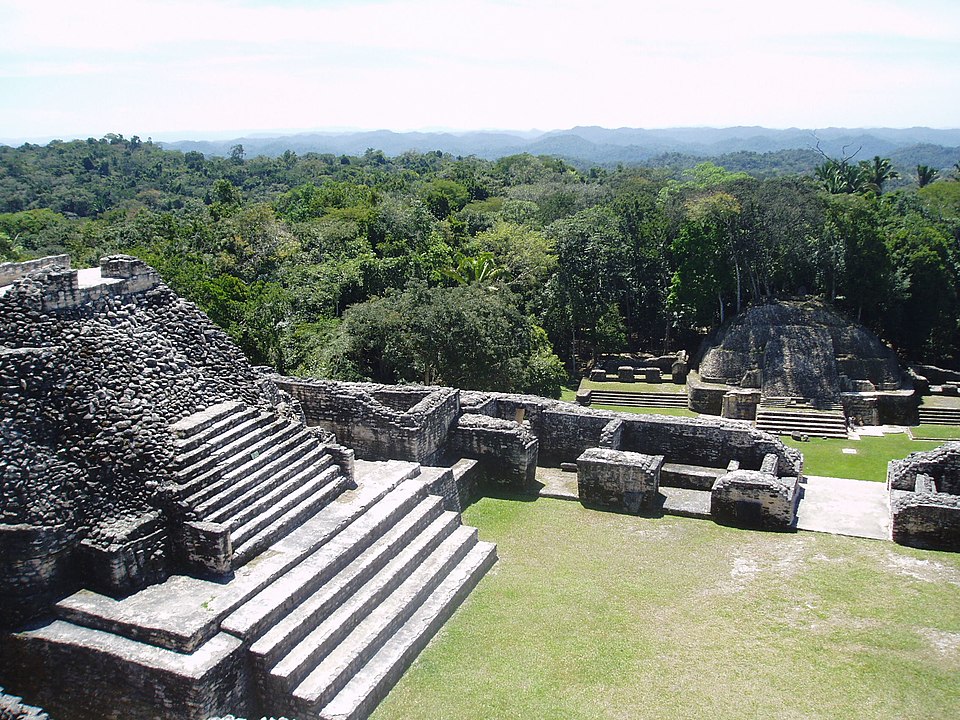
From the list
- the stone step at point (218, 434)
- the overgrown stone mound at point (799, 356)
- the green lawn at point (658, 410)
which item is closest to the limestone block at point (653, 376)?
the overgrown stone mound at point (799, 356)

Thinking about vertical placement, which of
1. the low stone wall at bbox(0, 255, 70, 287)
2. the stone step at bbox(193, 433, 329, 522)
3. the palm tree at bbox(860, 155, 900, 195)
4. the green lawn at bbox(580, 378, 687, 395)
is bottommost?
the green lawn at bbox(580, 378, 687, 395)

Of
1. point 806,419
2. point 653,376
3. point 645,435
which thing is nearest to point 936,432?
point 806,419

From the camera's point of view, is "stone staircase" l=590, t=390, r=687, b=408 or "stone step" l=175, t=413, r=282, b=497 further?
"stone staircase" l=590, t=390, r=687, b=408

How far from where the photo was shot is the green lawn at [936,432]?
23.5 metres

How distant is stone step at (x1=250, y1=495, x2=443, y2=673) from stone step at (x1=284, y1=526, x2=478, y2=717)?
1.41ft

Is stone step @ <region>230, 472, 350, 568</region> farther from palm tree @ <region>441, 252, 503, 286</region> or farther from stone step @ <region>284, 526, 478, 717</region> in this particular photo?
palm tree @ <region>441, 252, 503, 286</region>

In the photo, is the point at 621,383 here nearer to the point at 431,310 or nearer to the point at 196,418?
the point at 431,310

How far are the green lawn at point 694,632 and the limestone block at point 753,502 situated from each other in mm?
366

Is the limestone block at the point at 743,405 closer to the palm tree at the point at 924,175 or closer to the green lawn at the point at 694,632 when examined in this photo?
the green lawn at the point at 694,632

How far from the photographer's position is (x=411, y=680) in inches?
410

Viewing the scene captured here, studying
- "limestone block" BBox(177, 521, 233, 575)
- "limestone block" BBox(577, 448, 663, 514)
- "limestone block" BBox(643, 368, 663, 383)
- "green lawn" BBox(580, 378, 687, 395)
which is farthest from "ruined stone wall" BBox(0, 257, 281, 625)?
"limestone block" BBox(643, 368, 663, 383)

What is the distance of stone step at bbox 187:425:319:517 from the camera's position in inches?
436

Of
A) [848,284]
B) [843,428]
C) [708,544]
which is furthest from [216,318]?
[848,284]

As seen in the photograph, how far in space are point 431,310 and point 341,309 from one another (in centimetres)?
854
